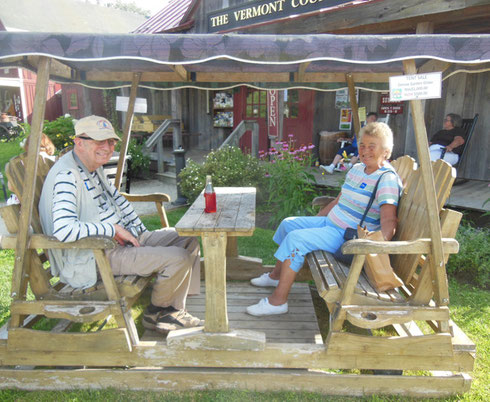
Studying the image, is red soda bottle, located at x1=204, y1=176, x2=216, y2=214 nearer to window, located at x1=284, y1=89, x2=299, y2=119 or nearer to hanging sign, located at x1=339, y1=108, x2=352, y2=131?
hanging sign, located at x1=339, y1=108, x2=352, y2=131

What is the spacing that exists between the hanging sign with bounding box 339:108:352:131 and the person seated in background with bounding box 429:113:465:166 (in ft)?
7.76

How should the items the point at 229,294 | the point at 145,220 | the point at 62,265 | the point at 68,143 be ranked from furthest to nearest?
the point at 68,143, the point at 145,220, the point at 229,294, the point at 62,265

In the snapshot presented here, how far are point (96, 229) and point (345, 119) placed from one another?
24.3 ft

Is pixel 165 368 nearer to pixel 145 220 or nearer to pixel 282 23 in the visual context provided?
pixel 145 220

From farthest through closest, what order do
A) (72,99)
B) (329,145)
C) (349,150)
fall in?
(72,99), (329,145), (349,150)

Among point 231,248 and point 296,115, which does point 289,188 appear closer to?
point 231,248

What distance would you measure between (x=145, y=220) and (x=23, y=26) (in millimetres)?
24952

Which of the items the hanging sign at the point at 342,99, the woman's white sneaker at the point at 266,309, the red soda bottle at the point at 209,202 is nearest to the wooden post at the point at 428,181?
the woman's white sneaker at the point at 266,309

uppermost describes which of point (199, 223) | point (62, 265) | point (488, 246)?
point (199, 223)

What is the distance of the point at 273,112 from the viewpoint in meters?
7.82

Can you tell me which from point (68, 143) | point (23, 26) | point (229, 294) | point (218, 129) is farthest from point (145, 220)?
point (23, 26)

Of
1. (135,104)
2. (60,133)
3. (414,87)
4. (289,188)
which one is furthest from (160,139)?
(414,87)

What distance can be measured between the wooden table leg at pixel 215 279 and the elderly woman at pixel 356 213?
0.66m

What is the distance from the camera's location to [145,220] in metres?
5.89
